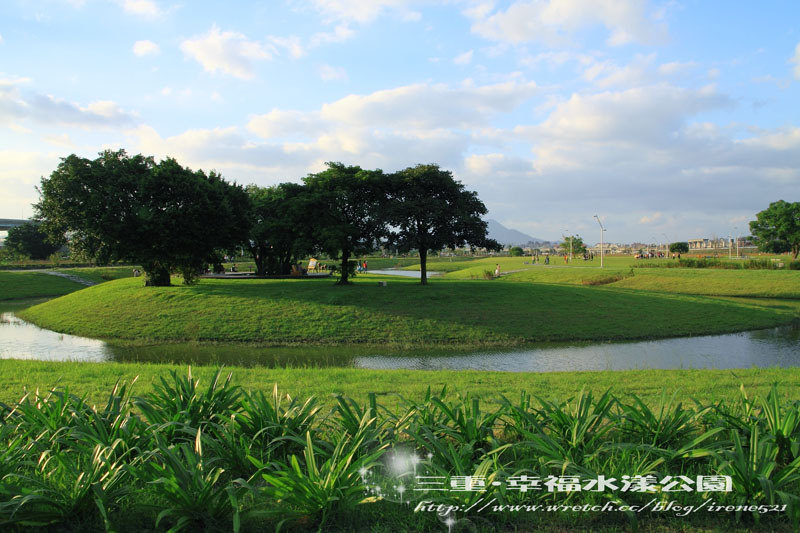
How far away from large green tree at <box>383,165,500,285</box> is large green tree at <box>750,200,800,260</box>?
61934 millimetres

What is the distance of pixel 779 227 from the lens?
66.9 m

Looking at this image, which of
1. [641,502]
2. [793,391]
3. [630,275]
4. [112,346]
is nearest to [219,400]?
[641,502]

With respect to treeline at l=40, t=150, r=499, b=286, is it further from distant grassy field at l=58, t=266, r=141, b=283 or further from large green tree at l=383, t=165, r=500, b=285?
distant grassy field at l=58, t=266, r=141, b=283

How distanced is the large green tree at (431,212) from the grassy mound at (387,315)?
3228mm

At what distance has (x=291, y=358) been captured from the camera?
687 inches

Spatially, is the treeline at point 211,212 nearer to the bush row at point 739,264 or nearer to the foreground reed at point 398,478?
the foreground reed at point 398,478

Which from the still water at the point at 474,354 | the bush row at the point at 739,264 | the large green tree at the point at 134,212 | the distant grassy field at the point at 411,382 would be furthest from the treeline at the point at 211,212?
the bush row at the point at 739,264

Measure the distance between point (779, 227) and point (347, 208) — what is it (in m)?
70.7

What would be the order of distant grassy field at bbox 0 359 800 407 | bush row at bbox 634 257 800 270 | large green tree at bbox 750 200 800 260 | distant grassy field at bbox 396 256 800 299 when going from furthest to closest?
large green tree at bbox 750 200 800 260 < bush row at bbox 634 257 800 270 < distant grassy field at bbox 396 256 800 299 < distant grassy field at bbox 0 359 800 407

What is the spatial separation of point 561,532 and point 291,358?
14824mm

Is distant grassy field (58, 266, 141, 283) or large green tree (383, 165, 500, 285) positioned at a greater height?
large green tree (383, 165, 500, 285)

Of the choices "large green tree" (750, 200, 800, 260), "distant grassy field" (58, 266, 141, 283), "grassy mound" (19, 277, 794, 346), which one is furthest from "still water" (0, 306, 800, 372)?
"large green tree" (750, 200, 800, 260)

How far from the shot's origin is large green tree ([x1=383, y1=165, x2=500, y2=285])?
27.7 m

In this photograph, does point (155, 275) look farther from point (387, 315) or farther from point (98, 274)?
point (98, 274)
